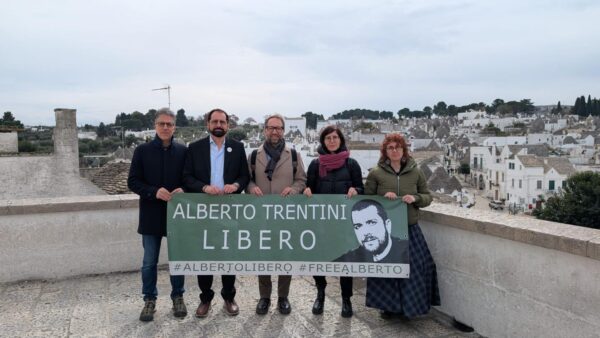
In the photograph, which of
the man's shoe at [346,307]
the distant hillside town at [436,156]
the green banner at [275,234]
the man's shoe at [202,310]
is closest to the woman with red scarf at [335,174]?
→ the man's shoe at [346,307]

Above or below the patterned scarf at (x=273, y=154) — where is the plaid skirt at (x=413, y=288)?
below

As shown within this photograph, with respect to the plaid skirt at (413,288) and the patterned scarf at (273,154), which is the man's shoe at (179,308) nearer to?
the patterned scarf at (273,154)

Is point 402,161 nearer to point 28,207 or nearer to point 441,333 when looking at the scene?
point 441,333

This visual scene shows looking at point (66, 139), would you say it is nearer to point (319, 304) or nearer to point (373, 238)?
point (319, 304)

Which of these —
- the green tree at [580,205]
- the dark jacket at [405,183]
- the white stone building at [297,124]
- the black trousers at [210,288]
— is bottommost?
the green tree at [580,205]

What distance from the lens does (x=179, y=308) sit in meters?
4.52

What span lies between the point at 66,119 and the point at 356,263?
18306mm

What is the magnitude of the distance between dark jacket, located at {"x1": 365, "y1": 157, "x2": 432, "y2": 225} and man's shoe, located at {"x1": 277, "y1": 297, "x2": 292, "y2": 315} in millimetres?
1287

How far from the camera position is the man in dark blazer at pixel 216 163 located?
14.4ft

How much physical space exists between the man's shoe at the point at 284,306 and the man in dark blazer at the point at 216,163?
27.1 inches

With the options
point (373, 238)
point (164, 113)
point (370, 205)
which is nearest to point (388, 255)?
point (373, 238)

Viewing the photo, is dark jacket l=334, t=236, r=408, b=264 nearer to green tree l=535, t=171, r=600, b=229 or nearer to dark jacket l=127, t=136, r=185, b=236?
dark jacket l=127, t=136, r=185, b=236

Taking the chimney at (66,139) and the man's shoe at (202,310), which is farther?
the chimney at (66,139)

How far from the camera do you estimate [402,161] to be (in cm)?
444
